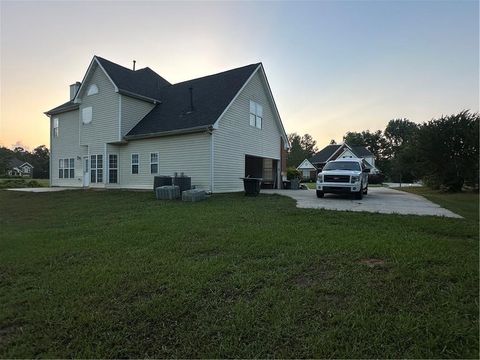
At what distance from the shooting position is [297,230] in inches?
255

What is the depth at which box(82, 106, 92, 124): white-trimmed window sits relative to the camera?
20.8m

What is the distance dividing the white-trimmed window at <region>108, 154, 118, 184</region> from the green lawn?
13733mm

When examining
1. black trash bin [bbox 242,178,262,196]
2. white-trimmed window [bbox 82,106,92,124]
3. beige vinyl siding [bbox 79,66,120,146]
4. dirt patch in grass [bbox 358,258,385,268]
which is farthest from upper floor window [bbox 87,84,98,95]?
dirt patch in grass [bbox 358,258,385,268]

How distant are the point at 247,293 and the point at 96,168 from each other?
19962mm

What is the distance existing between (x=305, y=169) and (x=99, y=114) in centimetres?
4858

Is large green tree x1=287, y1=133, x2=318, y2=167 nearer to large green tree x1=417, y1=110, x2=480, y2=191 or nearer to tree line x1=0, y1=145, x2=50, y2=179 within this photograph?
large green tree x1=417, y1=110, x2=480, y2=191

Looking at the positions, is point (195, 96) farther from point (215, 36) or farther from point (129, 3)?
point (129, 3)

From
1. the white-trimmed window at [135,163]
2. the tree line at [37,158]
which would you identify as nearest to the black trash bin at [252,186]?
the white-trimmed window at [135,163]

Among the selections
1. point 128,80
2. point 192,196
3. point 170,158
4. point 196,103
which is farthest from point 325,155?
point 192,196

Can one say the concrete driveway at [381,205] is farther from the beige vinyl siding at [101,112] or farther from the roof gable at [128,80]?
the roof gable at [128,80]

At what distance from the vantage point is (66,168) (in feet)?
77.9

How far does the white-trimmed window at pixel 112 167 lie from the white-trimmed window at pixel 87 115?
122 inches

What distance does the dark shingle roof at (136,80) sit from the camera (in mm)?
19919

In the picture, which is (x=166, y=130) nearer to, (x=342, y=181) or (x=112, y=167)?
(x=112, y=167)
